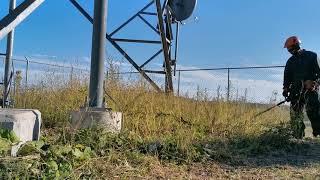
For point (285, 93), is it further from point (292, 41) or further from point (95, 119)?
point (95, 119)

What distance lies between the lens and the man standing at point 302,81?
11625 millimetres

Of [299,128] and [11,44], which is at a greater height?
[11,44]

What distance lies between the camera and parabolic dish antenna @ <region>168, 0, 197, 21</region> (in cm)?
1458

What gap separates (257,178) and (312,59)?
19.2ft

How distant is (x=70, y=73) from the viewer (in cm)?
1254

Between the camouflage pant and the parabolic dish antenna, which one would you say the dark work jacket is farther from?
the parabolic dish antenna

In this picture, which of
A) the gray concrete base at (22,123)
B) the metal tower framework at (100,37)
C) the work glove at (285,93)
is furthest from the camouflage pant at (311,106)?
the gray concrete base at (22,123)

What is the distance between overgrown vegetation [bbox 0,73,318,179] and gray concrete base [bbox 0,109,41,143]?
0.23 m

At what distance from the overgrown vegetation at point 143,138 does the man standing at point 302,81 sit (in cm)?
63

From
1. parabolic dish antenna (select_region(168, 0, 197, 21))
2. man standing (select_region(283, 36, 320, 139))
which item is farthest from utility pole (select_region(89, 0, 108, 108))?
parabolic dish antenna (select_region(168, 0, 197, 21))

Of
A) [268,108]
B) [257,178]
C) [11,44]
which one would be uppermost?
[11,44]

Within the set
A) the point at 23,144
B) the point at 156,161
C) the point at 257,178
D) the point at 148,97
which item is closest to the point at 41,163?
the point at 23,144

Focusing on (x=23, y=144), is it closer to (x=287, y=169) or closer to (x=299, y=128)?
(x=287, y=169)

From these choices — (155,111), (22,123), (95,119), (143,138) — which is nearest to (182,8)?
(155,111)
